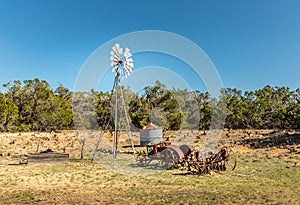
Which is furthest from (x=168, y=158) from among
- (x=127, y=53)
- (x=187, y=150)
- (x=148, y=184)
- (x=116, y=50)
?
(x=116, y=50)

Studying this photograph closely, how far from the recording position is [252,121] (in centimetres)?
3794

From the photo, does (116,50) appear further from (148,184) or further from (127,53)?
(148,184)

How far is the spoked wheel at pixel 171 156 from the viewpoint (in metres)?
13.9

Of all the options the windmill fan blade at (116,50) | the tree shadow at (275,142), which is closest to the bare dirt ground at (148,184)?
the tree shadow at (275,142)

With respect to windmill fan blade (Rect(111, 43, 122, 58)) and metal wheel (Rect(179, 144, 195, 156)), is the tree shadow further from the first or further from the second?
windmill fan blade (Rect(111, 43, 122, 58))

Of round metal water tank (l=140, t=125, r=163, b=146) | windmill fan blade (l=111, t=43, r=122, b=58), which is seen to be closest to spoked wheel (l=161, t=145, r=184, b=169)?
windmill fan blade (l=111, t=43, r=122, b=58)

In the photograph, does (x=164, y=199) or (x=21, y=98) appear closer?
(x=164, y=199)

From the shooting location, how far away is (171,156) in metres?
14.0

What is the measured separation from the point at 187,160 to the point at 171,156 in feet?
2.61

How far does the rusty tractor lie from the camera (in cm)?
1267

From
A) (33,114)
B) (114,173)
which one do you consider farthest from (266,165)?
(33,114)

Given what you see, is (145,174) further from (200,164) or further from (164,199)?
(164,199)

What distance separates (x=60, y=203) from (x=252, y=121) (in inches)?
1325

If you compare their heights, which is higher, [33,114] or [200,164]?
[33,114]
